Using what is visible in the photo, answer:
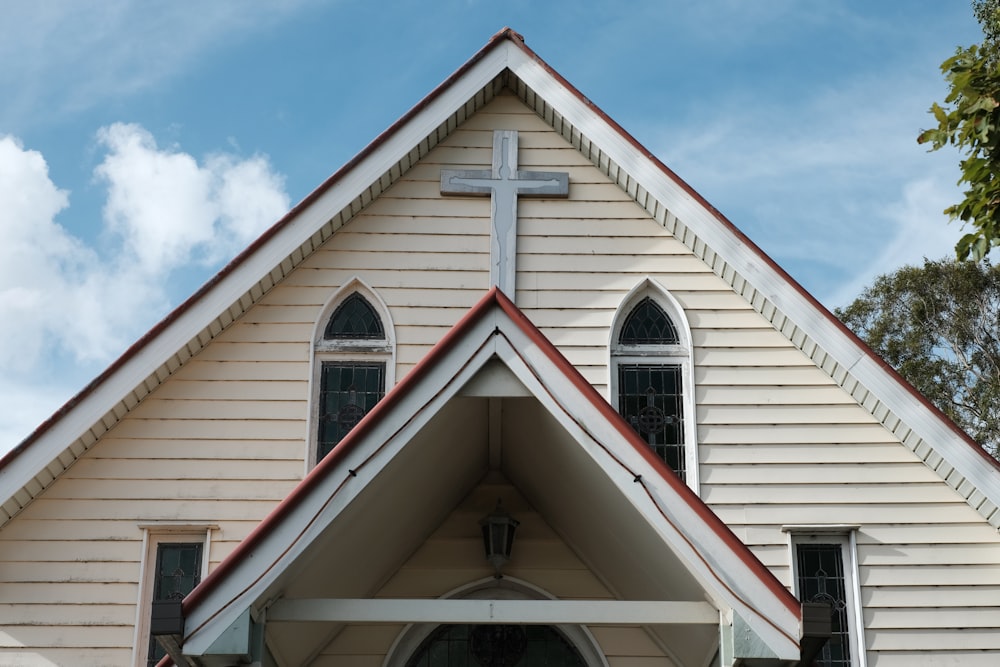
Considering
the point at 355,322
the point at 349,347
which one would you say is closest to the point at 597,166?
the point at 355,322

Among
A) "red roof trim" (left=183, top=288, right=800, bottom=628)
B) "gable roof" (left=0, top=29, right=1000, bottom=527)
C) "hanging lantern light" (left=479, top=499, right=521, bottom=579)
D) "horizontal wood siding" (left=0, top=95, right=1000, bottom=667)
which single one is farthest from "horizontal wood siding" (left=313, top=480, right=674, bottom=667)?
"red roof trim" (left=183, top=288, right=800, bottom=628)

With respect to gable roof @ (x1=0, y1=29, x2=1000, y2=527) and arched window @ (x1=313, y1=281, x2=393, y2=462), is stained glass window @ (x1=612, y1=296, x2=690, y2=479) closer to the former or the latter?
gable roof @ (x1=0, y1=29, x2=1000, y2=527)

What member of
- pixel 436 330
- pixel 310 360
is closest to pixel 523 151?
pixel 436 330

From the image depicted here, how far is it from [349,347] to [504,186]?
2.02 metres

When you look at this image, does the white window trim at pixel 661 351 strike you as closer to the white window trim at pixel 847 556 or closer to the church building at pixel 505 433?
the church building at pixel 505 433

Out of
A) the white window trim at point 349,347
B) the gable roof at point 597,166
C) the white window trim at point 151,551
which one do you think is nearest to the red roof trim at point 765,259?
the gable roof at point 597,166

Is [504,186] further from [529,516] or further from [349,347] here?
[529,516]

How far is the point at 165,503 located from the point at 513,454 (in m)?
2.95

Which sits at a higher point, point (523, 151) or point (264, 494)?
point (523, 151)

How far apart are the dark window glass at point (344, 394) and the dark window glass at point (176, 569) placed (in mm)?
1377

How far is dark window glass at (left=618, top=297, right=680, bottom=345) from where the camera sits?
439 inches

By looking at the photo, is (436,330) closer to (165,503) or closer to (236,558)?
(165,503)

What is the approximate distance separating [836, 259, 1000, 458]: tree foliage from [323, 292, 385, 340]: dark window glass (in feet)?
84.1

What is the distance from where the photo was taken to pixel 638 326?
11.2 m
